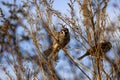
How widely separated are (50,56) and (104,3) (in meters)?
1.28

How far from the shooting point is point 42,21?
14.0 feet

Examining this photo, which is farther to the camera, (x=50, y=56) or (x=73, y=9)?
(x=50, y=56)

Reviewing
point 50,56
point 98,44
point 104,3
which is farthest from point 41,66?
point 104,3

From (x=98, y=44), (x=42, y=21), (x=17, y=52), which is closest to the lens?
(x=98, y=44)

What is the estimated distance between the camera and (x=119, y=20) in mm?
4566

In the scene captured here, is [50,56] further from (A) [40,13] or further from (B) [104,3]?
(B) [104,3]

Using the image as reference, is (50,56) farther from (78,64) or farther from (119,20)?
(119,20)

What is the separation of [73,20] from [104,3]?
0.44 meters

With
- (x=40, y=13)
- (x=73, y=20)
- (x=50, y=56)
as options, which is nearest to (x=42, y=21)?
(x=40, y=13)

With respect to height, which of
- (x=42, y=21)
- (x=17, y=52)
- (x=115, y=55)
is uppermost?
(x=42, y=21)

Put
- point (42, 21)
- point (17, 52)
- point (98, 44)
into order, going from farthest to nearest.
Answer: point (17, 52) → point (42, 21) → point (98, 44)

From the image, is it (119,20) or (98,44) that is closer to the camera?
(98,44)

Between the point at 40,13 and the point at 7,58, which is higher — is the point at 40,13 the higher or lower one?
the higher one

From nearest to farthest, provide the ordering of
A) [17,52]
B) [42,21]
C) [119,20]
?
[42,21] → [119,20] → [17,52]
